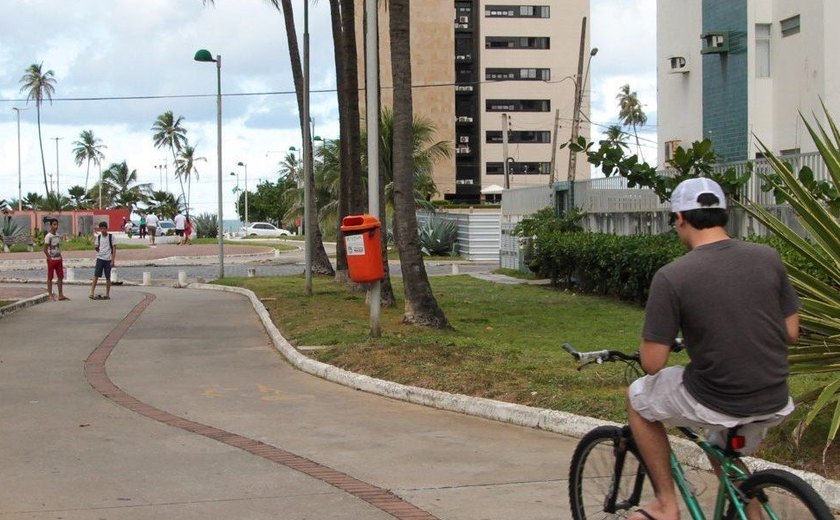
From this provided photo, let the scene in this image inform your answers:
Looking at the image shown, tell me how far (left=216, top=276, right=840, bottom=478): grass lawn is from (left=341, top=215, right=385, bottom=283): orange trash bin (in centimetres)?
83

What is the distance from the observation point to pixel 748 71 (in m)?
28.0

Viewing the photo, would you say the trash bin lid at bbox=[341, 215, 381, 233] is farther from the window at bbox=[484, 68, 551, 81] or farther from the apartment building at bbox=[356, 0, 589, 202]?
the window at bbox=[484, 68, 551, 81]

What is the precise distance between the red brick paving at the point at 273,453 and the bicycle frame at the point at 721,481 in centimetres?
203

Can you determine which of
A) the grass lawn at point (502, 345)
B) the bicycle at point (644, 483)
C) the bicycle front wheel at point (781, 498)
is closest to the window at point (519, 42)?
the grass lawn at point (502, 345)

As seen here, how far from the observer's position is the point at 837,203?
8328mm

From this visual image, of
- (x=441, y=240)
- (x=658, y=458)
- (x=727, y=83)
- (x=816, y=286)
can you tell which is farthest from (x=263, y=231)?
(x=658, y=458)

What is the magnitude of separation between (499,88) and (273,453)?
76385mm

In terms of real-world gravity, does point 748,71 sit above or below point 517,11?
below

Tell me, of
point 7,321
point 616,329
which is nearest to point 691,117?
point 616,329

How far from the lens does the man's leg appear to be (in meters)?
4.77

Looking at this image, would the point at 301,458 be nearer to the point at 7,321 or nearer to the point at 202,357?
the point at 202,357

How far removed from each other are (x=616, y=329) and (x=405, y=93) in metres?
4.73

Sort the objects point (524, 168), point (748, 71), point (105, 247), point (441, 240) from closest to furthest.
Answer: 1. point (105, 247)
2. point (748, 71)
3. point (441, 240)
4. point (524, 168)

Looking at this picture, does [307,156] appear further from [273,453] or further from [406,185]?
[273,453]
